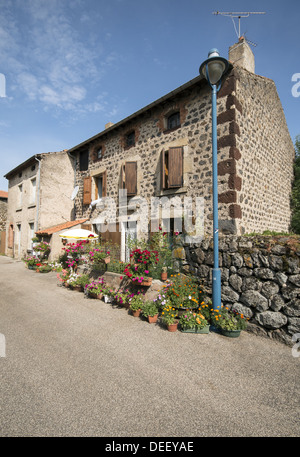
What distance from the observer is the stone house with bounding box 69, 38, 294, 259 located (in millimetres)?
6582

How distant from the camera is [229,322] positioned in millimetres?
4391

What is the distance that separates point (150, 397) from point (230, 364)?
1457 mm

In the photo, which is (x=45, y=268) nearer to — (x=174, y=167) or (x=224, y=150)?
(x=174, y=167)

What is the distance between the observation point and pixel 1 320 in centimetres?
498

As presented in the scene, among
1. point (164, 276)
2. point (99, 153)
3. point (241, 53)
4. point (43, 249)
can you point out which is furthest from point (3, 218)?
point (241, 53)

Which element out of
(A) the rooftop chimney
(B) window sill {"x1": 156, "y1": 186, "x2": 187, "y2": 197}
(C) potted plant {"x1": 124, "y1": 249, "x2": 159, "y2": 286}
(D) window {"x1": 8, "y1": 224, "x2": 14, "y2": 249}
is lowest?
(C) potted plant {"x1": 124, "y1": 249, "x2": 159, "y2": 286}

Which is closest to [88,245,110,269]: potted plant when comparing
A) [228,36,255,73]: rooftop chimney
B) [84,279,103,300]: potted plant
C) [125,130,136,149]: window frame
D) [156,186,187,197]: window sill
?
[84,279,103,300]: potted plant

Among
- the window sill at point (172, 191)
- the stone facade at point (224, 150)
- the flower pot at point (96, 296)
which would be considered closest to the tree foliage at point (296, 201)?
the stone facade at point (224, 150)

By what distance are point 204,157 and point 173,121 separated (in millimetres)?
2368

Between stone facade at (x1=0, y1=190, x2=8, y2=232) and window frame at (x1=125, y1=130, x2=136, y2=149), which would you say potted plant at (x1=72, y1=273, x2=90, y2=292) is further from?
stone facade at (x1=0, y1=190, x2=8, y2=232)

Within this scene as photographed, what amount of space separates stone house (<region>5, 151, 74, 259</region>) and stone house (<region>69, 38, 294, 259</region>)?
3.19 metres

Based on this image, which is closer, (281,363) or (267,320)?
(281,363)
